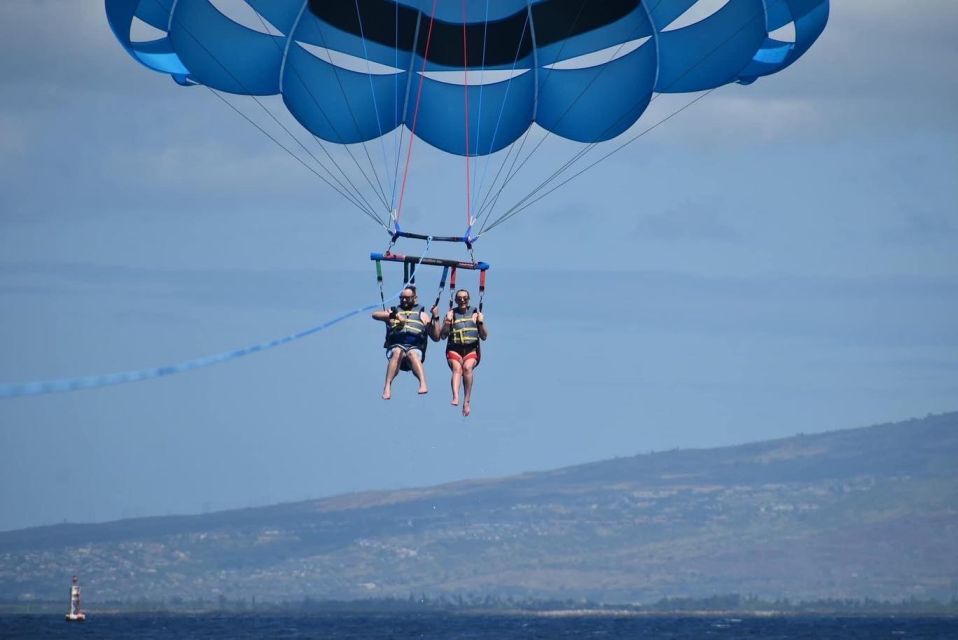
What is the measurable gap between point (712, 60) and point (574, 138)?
2.94 metres

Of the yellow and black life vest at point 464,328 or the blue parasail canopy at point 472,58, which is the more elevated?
the blue parasail canopy at point 472,58

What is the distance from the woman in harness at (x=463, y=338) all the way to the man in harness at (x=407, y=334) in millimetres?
278

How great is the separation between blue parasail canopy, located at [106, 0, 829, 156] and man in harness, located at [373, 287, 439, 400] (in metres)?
5.08

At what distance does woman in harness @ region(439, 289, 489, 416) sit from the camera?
3111 centimetres

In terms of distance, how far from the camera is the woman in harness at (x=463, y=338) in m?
31.1

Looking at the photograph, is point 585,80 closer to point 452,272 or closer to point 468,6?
point 468,6

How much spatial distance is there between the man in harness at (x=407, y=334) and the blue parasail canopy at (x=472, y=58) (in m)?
5.08

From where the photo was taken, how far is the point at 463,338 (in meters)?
31.1

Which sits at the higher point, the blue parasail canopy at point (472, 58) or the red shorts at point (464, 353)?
the blue parasail canopy at point (472, 58)

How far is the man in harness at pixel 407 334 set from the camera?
30.9 meters

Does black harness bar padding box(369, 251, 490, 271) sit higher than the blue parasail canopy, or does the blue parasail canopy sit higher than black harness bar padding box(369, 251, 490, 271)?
the blue parasail canopy

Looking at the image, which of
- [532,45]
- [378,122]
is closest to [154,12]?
[378,122]

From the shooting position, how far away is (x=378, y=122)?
34.5m

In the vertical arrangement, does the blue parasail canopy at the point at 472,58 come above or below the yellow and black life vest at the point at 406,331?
above
